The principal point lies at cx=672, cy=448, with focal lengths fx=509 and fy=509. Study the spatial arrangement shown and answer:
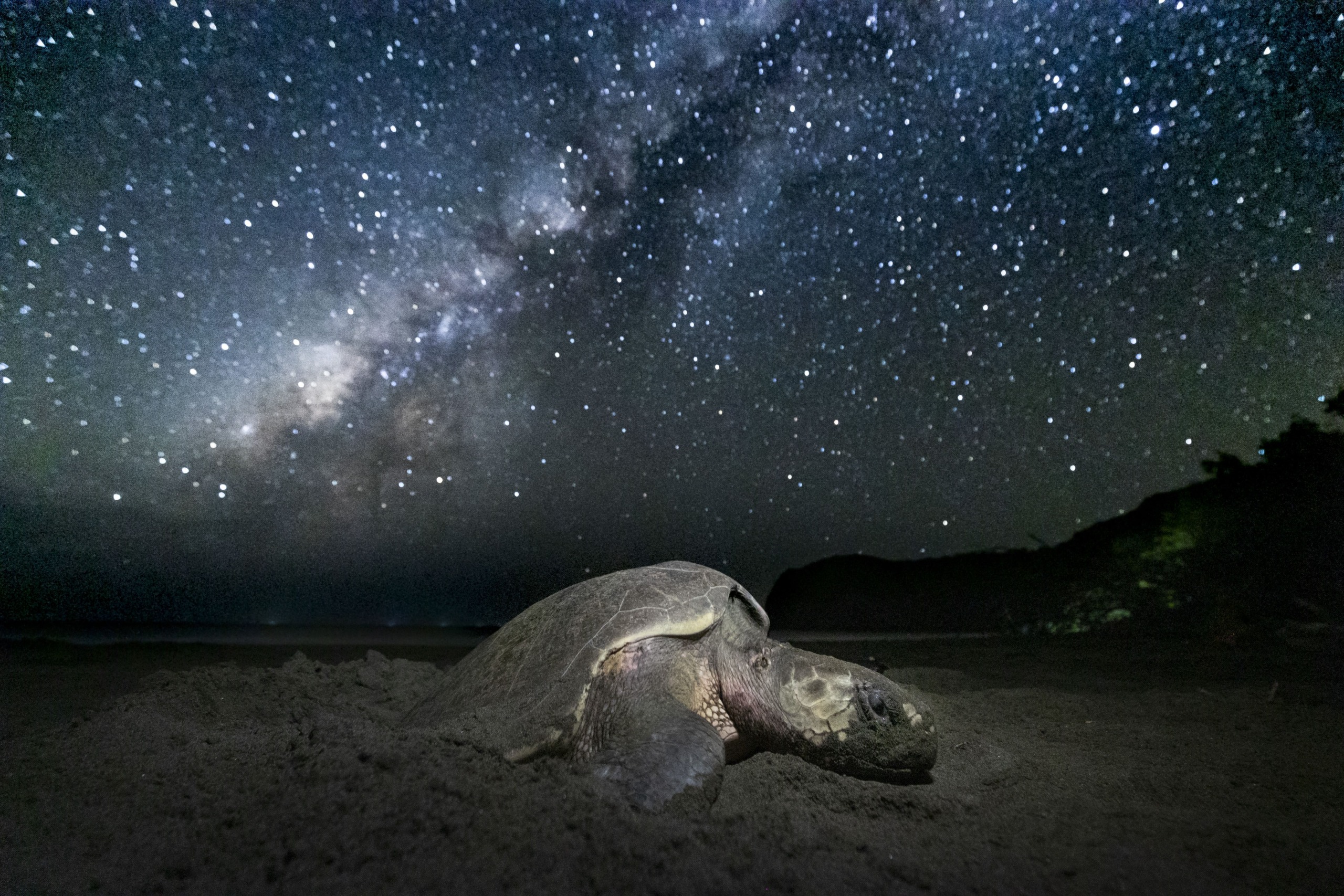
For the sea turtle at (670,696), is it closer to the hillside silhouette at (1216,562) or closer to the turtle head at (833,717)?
the turtle head at (833,717)

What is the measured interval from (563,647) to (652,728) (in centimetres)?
81

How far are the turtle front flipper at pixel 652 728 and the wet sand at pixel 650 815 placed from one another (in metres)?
0.13

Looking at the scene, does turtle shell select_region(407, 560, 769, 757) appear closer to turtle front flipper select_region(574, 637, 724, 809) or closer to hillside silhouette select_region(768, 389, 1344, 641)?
turtle front flipper select_region(574, 637, 724, 809)

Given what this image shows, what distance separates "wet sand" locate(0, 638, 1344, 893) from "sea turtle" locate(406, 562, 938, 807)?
0.19 m

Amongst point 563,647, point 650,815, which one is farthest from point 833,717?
point 563,647

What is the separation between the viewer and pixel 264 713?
12.7 ft

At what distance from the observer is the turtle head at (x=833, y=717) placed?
271 centimetres

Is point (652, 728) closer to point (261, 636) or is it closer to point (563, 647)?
point (563, 647)

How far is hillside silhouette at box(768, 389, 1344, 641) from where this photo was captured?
25.7 feet

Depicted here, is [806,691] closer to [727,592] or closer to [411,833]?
[727,592]

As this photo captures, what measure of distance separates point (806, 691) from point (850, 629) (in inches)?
782

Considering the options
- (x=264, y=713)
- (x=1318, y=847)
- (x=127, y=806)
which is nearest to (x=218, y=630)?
(x=264, y=713)

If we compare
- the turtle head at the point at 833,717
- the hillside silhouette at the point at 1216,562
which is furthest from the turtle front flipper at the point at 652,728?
the hillside silhouette at the point at 1216,562

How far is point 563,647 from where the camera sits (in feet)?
10.2
